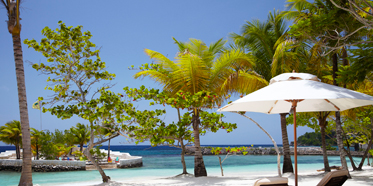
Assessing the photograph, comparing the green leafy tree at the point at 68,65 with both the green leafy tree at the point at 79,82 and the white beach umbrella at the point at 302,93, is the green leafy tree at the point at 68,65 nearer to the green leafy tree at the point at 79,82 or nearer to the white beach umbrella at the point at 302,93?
the green leafy tree at the point at 79,82

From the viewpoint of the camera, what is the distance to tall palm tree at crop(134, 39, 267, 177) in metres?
10.3

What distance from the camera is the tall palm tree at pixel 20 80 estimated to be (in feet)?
23.7

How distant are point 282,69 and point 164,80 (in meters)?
4.68

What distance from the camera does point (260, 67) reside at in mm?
11812

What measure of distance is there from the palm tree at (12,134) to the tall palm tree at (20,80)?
65.2ft

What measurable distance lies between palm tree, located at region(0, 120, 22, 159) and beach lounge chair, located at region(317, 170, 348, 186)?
26.1 m

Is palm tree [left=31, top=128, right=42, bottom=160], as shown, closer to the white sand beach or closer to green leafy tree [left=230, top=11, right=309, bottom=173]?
the white sand beach

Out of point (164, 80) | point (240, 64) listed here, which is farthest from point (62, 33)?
point (240, 64)

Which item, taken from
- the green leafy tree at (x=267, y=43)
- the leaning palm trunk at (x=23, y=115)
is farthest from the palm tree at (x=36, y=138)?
the green leafy tree at (x=267, y=43)

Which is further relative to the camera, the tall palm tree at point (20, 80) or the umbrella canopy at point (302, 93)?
the tall palm tree at point (20, 80)

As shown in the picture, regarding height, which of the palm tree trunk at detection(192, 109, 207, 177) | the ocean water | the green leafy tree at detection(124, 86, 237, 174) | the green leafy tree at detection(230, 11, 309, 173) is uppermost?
→ the green leafy tree at detection(230, 11, 309, 173)

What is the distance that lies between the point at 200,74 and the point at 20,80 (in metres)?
6.09

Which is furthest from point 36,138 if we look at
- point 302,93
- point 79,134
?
point 302,93

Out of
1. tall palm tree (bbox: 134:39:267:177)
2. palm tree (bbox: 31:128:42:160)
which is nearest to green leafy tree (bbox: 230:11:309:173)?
tall palm tree (bbox: 134:39:267:177)
